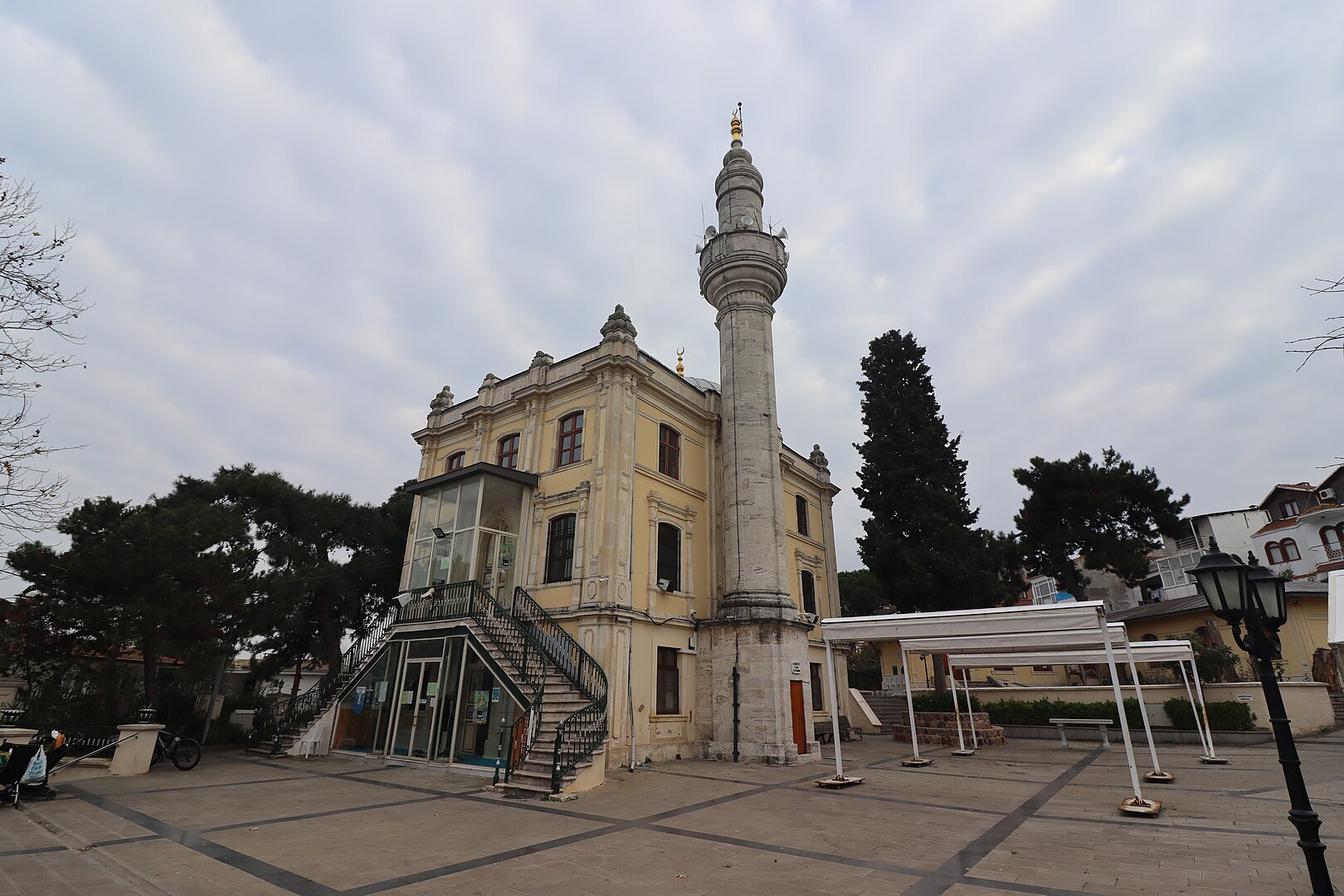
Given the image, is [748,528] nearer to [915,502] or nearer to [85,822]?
[915,502]

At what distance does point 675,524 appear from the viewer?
17672 millimetres

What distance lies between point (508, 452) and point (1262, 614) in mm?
17189

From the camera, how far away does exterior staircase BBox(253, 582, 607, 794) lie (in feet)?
35.6

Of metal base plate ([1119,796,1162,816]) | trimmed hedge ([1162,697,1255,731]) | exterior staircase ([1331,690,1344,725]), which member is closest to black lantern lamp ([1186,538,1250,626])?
metal base plate ([1119,796,1162,816])

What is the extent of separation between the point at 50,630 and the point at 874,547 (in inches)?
959

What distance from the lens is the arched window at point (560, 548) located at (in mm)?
16188

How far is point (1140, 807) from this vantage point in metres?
8.22

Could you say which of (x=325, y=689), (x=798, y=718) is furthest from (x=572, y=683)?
(x=325, y=689)

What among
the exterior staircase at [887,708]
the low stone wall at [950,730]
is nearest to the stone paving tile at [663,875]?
the low stone wall at [950,730]

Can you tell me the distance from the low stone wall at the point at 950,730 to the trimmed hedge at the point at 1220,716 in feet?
16.1

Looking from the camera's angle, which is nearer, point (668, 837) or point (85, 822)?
point (668, 837)

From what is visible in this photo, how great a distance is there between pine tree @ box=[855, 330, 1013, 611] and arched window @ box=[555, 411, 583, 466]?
44.6ft

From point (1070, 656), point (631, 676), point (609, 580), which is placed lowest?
point (631, 676)

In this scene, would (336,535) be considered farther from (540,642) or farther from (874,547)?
Result: (874,547)
